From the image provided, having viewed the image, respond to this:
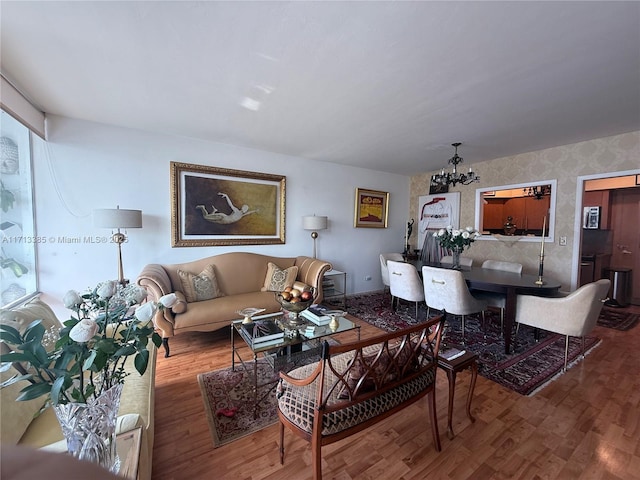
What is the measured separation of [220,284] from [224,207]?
3.61 ft

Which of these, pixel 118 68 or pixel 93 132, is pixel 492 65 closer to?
pixel 118 68

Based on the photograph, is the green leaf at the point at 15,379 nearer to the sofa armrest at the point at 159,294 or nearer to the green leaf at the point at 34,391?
the green leaf at the point at 34,391

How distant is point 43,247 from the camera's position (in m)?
2.77

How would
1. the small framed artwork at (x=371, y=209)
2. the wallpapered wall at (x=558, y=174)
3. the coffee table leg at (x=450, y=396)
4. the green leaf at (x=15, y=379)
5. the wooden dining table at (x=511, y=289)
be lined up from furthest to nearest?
the small framed artwork at (x=371, y=209), the wallpapered wall at (x=558, y=174), the wooden dining table at (x=511, y=289), the coffee table leg at (x=450, y=396), the green leaf at (x=15, y=379)

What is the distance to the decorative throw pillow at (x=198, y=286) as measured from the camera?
3098mm

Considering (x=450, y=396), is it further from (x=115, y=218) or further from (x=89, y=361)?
(x=115, y=218)

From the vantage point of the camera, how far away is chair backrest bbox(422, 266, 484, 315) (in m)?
2.74

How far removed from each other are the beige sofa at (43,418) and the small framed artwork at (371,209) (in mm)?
4216

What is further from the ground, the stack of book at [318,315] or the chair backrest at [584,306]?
the chair backrest at [584,306]

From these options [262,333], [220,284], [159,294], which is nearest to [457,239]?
[262,333]

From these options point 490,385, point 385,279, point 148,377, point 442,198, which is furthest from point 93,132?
point 442,198

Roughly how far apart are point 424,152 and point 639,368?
3.29 m

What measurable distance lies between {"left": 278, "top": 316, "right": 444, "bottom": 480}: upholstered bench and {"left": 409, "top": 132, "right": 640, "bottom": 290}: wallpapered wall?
3592 mm

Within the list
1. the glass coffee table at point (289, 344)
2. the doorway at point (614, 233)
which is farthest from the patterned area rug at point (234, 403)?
the doorway at point (614, 233)
